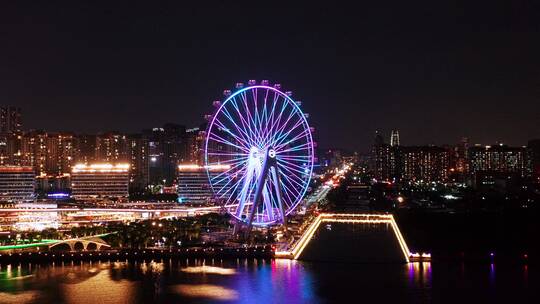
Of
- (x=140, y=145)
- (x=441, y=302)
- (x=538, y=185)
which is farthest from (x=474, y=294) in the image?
(x=140, y=145)

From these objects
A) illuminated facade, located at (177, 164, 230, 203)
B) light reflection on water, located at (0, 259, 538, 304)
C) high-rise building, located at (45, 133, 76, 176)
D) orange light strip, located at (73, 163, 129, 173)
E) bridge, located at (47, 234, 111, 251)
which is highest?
high-rise building, located at (45, 133, 76, 176)

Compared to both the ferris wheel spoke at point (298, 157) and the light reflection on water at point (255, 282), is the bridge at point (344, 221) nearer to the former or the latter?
the light reflection on water at point (255, 282)

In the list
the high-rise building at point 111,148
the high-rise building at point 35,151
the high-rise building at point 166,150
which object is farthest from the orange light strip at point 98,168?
the high-rise building at point 166,150

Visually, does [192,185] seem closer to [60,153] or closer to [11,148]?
[11,148]

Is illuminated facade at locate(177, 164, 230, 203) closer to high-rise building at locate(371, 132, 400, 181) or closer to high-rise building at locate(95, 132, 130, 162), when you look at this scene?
high-rise building at locate(95, 132, 130, 162)

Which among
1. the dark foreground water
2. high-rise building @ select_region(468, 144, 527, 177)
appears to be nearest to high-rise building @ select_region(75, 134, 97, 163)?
high-rise building @ select_region(468, 144, 527, 177)
